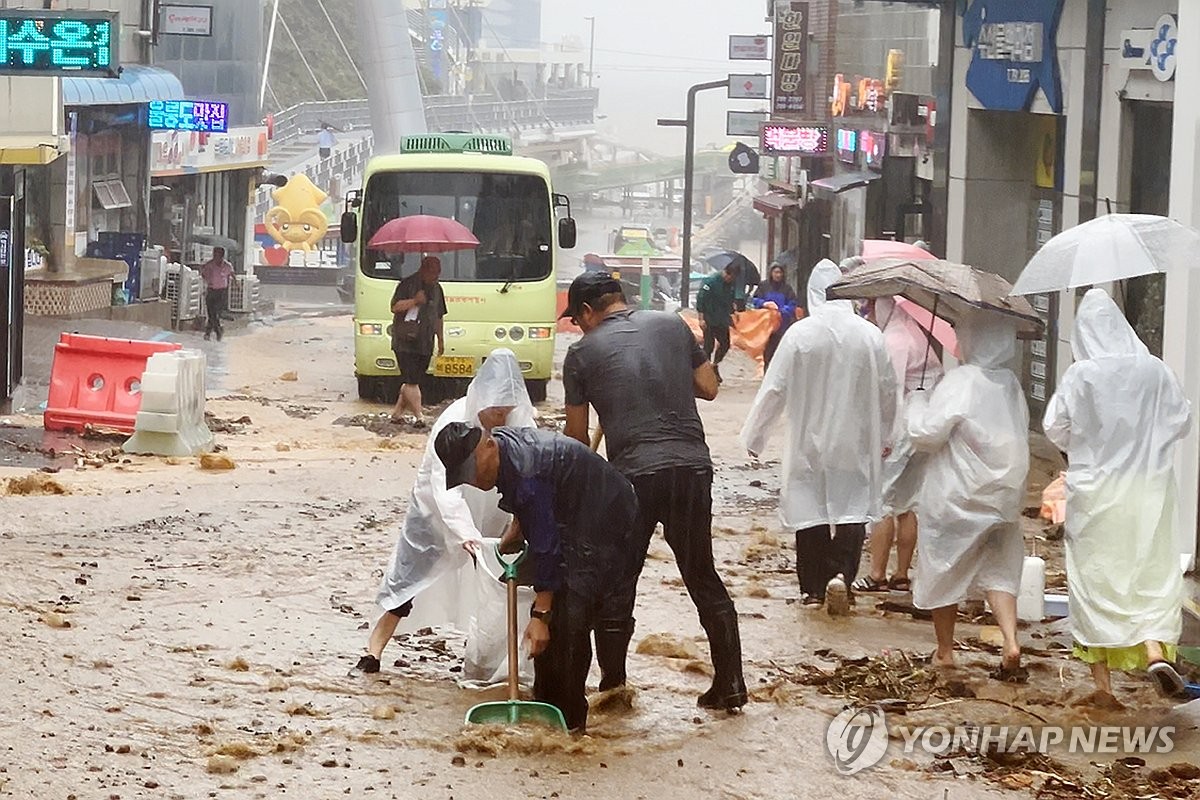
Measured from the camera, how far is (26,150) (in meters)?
17.5

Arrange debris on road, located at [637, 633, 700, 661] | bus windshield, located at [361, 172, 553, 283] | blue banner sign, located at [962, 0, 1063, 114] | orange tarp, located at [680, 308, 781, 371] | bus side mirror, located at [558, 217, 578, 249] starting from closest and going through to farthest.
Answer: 1. debris on road, located at [637, 633, 700, 661]
2. blue banner sign, located at [962, 0, 1063, 114]
3. bus side mirror, located at [558, 217, 578, 249]
4. bus windshield, located at [361, 172, 553, 283]
5. orange tarp, located at [680, 308, 781, 371]

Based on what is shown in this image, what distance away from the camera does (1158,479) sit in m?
7.35

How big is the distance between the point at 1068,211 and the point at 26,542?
9.38 metres

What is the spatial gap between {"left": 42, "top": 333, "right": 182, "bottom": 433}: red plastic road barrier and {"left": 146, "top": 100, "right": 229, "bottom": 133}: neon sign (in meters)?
14.5

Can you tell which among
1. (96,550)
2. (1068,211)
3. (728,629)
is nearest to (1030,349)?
(1068,211)

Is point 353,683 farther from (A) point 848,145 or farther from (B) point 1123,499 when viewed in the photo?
(A) point 848,145

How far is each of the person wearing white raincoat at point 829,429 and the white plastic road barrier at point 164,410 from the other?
6.37 m

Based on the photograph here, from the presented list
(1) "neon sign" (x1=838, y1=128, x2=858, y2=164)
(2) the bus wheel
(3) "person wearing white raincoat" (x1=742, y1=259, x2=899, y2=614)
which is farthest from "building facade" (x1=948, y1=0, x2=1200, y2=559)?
(1) "neon sign" (x1=838, y1=128, x2=858, y2=164)

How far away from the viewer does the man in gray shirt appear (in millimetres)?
7074

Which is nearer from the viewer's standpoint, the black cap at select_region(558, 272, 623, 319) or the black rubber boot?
the black rubber boot

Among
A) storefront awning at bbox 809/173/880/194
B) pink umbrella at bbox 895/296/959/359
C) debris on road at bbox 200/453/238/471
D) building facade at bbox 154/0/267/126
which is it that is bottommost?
debris on road at bbox 200/453/238/471

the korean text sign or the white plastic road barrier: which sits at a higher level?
the korean text sign

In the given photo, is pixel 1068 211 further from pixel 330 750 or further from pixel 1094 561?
pixel 330 750

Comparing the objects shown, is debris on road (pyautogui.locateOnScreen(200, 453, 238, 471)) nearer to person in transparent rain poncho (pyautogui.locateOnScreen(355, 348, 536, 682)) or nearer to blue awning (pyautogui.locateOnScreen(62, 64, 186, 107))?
person in transparent rain poncho (pyautogui.locateOnScreen(355, 348, 536, 682))
